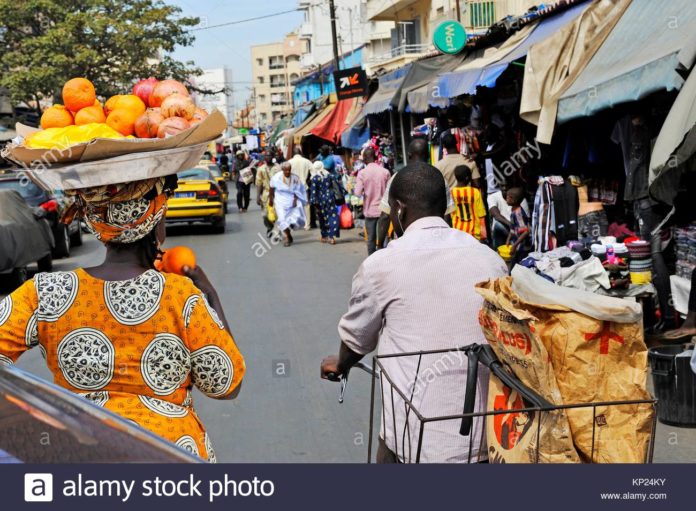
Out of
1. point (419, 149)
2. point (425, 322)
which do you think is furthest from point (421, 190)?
point (419, 149)

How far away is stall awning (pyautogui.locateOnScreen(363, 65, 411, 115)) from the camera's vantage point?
55.9ft

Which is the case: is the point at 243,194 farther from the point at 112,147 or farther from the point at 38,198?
the point at 112,147

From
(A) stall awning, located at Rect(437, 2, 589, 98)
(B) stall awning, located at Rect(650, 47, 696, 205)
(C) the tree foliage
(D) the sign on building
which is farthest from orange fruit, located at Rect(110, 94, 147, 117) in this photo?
(C) the tree foliage

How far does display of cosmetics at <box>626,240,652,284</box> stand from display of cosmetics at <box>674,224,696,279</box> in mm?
251

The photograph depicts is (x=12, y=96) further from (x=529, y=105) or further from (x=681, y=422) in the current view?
(x=681, y=422)

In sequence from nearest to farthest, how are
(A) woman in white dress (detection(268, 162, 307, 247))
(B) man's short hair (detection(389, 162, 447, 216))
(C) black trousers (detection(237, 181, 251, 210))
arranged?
(B) man's short hair (detection(389, 162, 447, 216)) → (A) woman in white dress (detection(268, 162, 307, 247)) → (C) black trousers (detection(237, 181, 251, 210))

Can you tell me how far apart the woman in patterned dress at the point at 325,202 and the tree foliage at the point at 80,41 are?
56.0 feet

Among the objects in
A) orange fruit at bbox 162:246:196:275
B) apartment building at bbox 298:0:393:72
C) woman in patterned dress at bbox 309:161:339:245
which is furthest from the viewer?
apartment building at bbox 298:0:393:72

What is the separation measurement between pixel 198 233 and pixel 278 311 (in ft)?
35.9

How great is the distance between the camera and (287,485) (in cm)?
179

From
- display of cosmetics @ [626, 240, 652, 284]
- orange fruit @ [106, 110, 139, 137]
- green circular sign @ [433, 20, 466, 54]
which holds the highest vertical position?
green circular sign @ [433, 20, 466, 54]

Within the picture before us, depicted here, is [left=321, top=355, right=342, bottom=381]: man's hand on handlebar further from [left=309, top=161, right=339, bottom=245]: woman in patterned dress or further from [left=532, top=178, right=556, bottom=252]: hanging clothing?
[left=309, top=161, right=339, bottom=245]: woman in patterned dress

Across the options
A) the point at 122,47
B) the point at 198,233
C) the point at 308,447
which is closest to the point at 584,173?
the point at 308,447

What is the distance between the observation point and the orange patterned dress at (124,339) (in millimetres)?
2543
